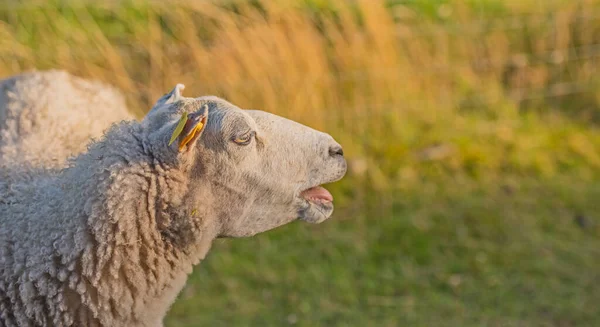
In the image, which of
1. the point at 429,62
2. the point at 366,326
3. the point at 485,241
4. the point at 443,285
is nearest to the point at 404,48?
the point at 429,62

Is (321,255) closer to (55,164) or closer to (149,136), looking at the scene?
(55,164)

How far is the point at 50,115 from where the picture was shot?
330 centimetres

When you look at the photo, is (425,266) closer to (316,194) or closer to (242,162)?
(316,194)

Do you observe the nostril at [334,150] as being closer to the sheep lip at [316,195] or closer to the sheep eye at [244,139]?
the sheep lip at [316,195]

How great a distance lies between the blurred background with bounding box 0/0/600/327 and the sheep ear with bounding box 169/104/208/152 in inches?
82.6

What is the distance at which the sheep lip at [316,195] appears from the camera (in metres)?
2.65

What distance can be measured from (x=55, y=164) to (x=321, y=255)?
7.39 feet

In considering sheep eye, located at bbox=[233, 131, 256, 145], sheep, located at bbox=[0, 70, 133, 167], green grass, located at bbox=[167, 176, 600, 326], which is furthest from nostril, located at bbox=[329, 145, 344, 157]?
green grass, located at bbox=[167, 176, 600, 326]

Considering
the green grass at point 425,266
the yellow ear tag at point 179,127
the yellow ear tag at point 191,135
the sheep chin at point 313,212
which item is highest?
the yellow ear tag at point 179,127

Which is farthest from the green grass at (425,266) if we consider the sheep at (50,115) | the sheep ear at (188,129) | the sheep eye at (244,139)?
the sheep ear at (188,129)

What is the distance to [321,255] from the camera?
4.83m

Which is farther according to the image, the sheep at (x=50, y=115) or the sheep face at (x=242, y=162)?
the sheep at (x=50, y=115)

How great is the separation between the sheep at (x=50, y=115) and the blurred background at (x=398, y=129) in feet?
4.43

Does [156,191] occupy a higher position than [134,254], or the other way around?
[156,191]
